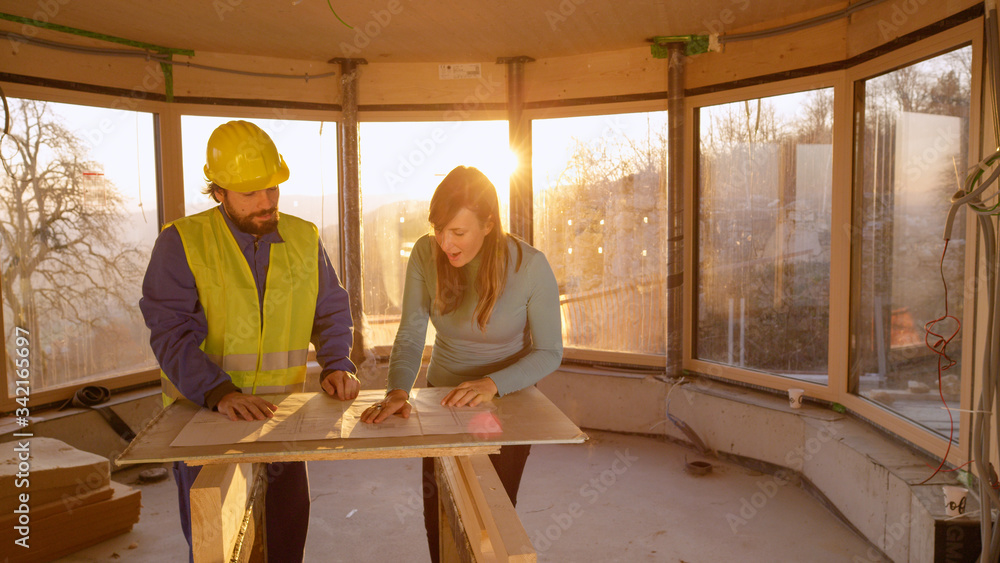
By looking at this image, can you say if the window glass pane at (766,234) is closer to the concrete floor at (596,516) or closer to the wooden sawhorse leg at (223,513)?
the concrete floor at (596,516)

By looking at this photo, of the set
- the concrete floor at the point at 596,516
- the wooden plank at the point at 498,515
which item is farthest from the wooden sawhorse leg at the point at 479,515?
the concrete floor at the point at 596,516

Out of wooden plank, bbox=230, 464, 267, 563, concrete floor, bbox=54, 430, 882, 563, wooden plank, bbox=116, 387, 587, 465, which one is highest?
wooden plank, bbox=116, 387, 587, 465

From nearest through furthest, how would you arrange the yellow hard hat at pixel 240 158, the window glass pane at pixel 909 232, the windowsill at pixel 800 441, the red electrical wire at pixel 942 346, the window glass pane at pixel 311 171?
the yellow hard hat at pixel 240 158, the windowsill at pixel 800 441, the red electrical wire at pixel 942 346, the window glass pane at pixel 909 232, the window glass pane at pixel 311 171

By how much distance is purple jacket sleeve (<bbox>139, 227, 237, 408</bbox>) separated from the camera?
6.35 ft

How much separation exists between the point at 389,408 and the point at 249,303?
1.91 feet

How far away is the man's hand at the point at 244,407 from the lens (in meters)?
1.83

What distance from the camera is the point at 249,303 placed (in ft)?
6.88

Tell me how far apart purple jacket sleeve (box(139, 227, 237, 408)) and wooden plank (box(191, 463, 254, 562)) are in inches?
14.5

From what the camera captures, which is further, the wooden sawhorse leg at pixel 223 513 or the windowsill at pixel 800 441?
the windowsill at pixel 800 441

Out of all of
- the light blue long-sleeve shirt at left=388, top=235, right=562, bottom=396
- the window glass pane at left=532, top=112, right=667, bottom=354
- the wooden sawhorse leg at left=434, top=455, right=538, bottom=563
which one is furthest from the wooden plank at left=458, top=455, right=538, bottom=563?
the window glass pane at left=532, top=112, right=667, bottom=354

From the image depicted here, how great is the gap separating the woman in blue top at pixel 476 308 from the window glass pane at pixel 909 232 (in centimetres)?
200

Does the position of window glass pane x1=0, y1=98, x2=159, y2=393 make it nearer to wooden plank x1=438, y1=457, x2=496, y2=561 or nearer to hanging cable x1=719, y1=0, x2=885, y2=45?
wooden plank x1=438, y1=457, x2=496, y2=561

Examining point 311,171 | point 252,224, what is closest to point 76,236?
point 311,171

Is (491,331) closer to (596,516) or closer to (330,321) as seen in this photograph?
(330,321)
